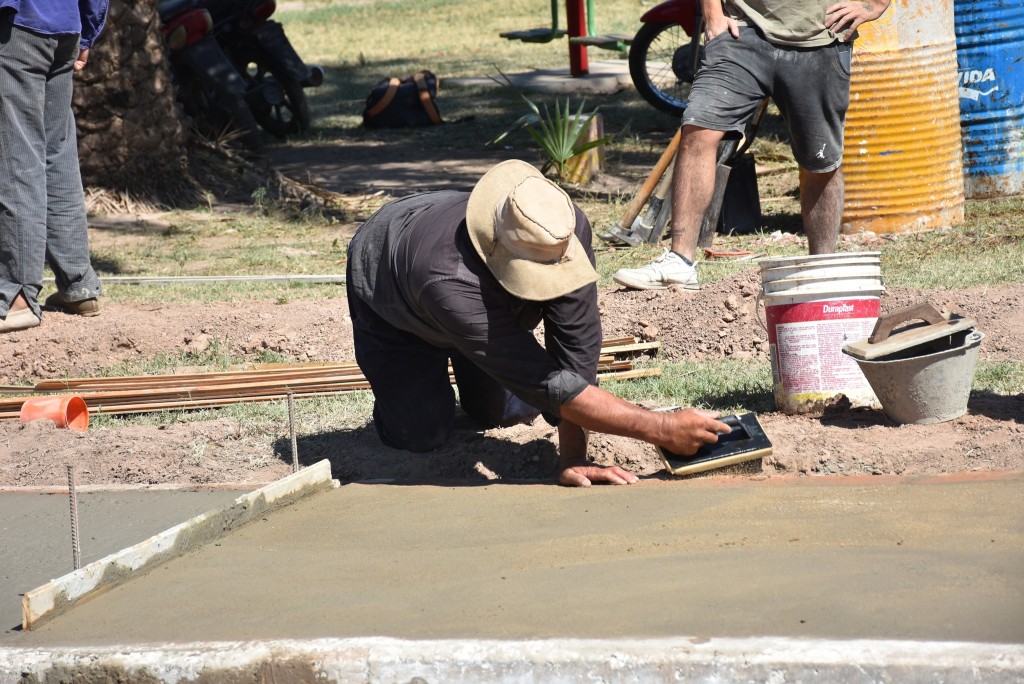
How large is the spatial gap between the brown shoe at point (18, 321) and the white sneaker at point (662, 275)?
2722 mm

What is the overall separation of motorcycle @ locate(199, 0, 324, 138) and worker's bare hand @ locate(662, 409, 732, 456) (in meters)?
8.14

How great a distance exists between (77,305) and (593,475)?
332 cm

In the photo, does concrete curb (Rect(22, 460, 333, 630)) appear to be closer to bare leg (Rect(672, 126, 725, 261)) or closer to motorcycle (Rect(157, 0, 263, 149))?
bare leg (Rect(672, 126, 725, 261))

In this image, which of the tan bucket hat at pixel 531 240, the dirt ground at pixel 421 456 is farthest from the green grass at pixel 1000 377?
the tan bucket hat at pixel 531 240

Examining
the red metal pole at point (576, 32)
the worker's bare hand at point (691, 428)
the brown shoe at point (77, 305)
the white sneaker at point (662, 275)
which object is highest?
the red metal pole at point (576, 32)

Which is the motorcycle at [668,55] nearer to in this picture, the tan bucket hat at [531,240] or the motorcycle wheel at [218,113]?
the motorcycle wheel at [218,113]

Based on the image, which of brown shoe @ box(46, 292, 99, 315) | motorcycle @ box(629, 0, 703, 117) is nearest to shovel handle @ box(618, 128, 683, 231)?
motorcycle @ box(629, 0, 703, 117)

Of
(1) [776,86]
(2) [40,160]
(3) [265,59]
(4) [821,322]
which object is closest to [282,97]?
(3) [265,59]

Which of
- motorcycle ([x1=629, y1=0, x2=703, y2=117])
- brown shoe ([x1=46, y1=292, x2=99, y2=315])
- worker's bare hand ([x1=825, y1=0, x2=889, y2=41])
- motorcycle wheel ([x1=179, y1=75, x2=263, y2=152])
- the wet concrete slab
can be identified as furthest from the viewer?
motorcycle wheel ([x1=179, y1=75, x2=263, y2=152])

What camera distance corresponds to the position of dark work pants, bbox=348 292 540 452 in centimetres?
395

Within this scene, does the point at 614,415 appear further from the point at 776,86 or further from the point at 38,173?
the point at 38,173

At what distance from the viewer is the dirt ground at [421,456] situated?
3555 millimetres

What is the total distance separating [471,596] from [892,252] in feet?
14.1

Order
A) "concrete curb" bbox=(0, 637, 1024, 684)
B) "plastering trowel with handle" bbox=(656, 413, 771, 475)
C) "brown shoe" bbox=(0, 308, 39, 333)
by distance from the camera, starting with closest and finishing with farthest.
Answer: "concrete curb" bbox=(0, 637, 1024, 684) < "plastering trowel with handle" bbox=(656, 413, 771, 475) < "brown shoe" bbox=(0, 308, 39, 333)
